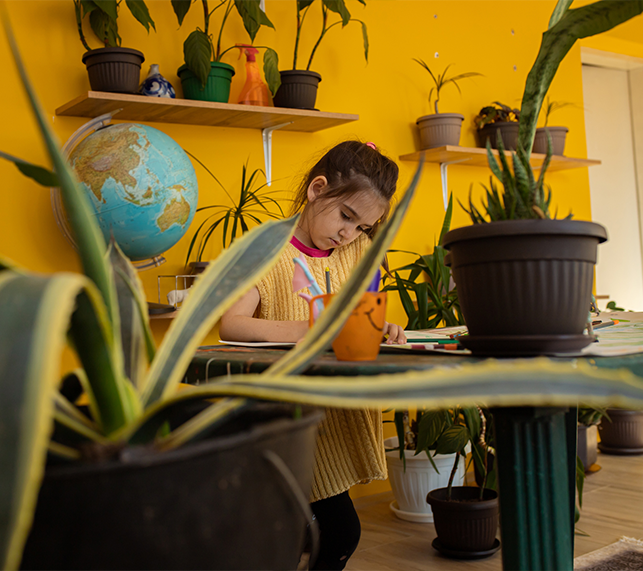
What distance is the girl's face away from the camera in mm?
1604

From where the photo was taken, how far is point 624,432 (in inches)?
126

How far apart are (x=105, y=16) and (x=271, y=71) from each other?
588mm

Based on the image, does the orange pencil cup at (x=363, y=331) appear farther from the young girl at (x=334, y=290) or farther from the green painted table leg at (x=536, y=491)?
the young girl at (x=334, y=290)

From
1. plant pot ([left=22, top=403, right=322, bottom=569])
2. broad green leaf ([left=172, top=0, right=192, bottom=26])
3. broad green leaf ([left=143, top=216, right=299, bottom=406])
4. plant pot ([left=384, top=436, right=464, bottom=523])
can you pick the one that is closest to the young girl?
broad green leaf ([left=143, top=216, right=299, bottom=406])

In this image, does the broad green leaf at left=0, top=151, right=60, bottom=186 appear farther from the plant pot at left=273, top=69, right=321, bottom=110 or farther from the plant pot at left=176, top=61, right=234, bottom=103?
the plant pot at left=273, top=69, right=321, bottom=110

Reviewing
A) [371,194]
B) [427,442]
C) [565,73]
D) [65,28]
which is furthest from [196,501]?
[565,73]

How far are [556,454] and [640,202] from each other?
4066 millimetres

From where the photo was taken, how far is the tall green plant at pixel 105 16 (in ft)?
6.52

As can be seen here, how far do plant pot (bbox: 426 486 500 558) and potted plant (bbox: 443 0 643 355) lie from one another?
1454mm

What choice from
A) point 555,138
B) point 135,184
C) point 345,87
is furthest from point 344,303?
point 555,138

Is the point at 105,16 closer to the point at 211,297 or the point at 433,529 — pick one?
the point at 211,297

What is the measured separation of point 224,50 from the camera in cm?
247

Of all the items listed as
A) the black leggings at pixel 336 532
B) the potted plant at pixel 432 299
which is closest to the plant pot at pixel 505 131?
the potted plant at pixel 432 299

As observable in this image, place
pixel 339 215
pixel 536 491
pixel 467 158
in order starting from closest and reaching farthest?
pixel 536 491 < pixel 339 215 < pixel 467 158
